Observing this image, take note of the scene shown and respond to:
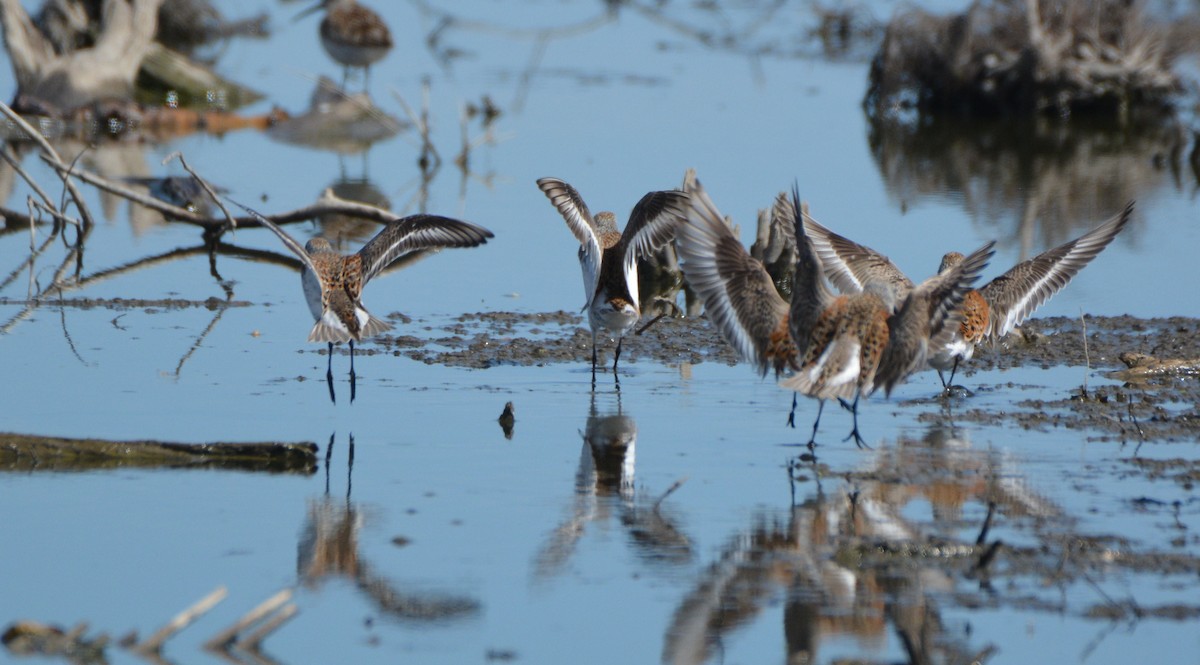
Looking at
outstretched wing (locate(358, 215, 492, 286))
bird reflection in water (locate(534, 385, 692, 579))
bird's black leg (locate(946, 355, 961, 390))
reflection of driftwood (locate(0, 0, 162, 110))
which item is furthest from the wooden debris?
reflection of driftwood (locate(0, 0, 162, 110))

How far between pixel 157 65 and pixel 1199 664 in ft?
55.3

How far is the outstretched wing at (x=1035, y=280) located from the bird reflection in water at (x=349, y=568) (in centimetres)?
431

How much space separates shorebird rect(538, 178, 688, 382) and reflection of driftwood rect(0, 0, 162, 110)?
33.6 ft

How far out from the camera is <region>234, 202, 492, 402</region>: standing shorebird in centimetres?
824

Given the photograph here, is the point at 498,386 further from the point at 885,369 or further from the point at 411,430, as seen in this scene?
the point at 885,369

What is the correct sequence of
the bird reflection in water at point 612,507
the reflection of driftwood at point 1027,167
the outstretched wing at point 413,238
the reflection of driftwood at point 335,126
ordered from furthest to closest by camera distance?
the reflection of driftwood at point 335,126 < the reflection of driftwood at point 1027,167 < the outstretched wing at point 413,238 < the bird reflection in water at point 612,507

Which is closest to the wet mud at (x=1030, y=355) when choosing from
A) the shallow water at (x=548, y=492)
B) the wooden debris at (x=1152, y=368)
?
the wooden debris at (x=1152, y=368)

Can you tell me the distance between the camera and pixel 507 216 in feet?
45.5

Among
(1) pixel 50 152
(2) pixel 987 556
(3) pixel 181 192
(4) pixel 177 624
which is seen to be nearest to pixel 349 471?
(4) pixel 177 624

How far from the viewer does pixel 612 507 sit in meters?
6.57

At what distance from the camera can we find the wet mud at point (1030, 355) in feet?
26.5

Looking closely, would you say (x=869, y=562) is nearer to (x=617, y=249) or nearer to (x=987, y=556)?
(x=987, y=556)

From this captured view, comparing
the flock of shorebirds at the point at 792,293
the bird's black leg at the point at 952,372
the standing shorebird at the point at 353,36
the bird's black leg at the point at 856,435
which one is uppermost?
the standing shorebird at the point at 353,36

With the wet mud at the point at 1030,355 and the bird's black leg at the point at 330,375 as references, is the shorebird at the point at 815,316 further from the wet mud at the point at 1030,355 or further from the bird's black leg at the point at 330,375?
the bird's black leg at the point at 330,375
